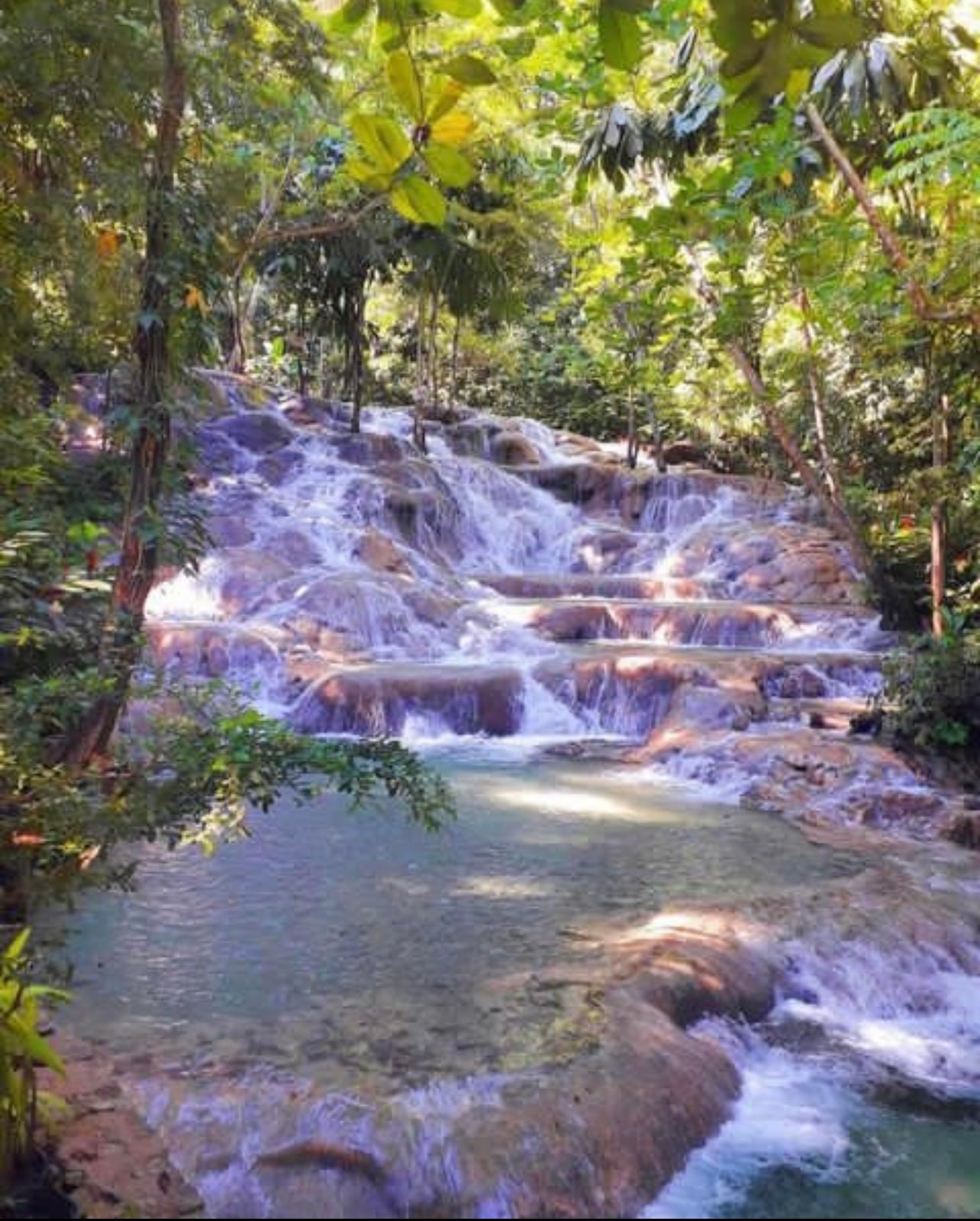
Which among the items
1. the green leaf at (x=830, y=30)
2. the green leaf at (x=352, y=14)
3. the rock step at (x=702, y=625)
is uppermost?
the green leaf at (x=352, y=14)

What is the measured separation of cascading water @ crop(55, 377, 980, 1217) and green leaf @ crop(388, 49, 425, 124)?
2698mm

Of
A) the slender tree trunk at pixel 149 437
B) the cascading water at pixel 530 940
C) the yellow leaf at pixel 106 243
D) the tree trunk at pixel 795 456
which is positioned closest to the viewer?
the cascading water at pixel 530 940

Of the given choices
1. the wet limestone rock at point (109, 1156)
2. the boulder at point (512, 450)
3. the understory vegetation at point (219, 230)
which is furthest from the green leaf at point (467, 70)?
the boulder at point (512, 450)

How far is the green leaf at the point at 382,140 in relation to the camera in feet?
3.36

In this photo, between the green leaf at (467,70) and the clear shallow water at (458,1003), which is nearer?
the green leaf at (467,70)

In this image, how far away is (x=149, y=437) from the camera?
358cm

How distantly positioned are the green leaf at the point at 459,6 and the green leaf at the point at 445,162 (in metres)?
0.13

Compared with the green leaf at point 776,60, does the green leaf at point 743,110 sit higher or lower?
Result: higher

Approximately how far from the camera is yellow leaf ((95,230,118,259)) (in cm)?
376

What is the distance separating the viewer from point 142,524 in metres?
3.36

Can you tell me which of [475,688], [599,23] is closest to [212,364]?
[599,23]

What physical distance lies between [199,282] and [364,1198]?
291 cm

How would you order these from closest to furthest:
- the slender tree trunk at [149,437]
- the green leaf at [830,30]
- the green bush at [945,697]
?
the green leaf at [830,30] < the slender tree trunk at [149,437] < the green bush at [945,697]

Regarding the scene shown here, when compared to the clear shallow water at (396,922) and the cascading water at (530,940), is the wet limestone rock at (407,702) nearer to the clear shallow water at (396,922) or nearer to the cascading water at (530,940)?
the cascading water at (530,940)
